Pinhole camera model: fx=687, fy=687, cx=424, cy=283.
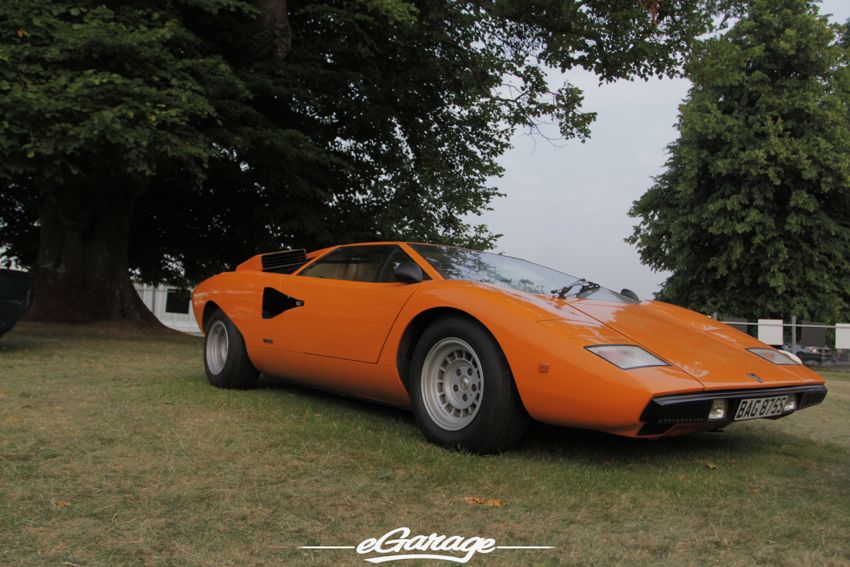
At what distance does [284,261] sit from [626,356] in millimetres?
3142

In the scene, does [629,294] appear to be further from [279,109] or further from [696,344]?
[279,109]

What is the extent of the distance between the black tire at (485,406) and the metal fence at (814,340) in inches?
561

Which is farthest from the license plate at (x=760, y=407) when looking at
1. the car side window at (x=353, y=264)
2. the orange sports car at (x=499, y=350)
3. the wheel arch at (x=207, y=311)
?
the wheel arch at (x=207, y=311)

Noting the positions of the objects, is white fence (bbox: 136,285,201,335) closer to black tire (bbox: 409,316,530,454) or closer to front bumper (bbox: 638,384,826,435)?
black tire (bbox: 409,316,530,454)

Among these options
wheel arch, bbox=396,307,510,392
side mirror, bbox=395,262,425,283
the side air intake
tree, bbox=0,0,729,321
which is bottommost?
wheel arch, bbox=396,307,510,392

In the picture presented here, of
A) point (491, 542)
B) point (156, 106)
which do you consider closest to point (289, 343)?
point (491, 542)

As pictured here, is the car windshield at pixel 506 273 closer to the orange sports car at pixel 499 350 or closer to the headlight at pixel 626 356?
the orange sports car at pixel 499 350

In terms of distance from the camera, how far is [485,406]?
11.6 feet

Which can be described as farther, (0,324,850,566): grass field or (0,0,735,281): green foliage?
(0,0,735,281): green foliage

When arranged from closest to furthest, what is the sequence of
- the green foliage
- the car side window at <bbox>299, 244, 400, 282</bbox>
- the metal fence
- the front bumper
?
the front bumper, the car side window at <bbox>299, 244, 400, 282</bbox>, the green foliage, the metal fence

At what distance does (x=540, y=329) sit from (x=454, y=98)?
1400cm

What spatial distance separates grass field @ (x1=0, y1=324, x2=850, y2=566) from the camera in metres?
2.38

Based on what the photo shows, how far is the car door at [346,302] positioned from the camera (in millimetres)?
4277

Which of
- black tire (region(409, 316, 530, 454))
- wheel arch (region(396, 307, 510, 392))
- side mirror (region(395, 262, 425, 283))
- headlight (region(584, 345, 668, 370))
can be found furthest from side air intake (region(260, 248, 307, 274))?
headlight (region(584, 345, 668, 370))
